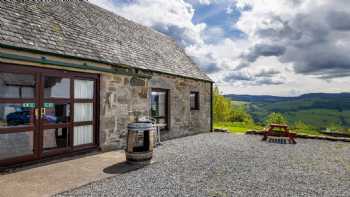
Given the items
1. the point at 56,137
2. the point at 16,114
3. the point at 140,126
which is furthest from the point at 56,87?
the point at 140,126

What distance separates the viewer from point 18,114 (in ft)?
20.0

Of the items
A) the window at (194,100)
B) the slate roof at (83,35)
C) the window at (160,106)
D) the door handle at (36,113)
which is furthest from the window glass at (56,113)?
the window at (194,100)

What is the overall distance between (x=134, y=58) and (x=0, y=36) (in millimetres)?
4781

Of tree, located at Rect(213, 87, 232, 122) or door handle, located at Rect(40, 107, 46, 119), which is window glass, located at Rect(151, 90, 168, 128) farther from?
tree, located at Rect(213, 87, 232, 122)

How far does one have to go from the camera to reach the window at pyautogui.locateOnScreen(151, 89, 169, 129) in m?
10.6

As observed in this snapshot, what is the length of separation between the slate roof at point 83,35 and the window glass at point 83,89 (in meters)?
0.78

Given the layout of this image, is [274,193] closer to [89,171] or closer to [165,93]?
[89,171]

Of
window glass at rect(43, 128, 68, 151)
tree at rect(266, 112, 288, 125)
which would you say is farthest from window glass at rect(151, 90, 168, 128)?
tree at rect(266, 112, 288, 125)

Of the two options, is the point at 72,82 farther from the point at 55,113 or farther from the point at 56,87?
the point at 55,113

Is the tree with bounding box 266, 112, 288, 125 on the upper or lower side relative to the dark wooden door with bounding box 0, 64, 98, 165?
lower

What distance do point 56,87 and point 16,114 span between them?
122cm

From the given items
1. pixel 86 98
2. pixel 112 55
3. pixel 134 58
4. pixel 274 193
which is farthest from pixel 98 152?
pixel 274 193

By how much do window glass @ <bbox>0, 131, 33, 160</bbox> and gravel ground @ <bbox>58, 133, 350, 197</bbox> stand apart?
9.00 feet

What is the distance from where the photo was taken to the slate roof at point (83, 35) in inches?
255
